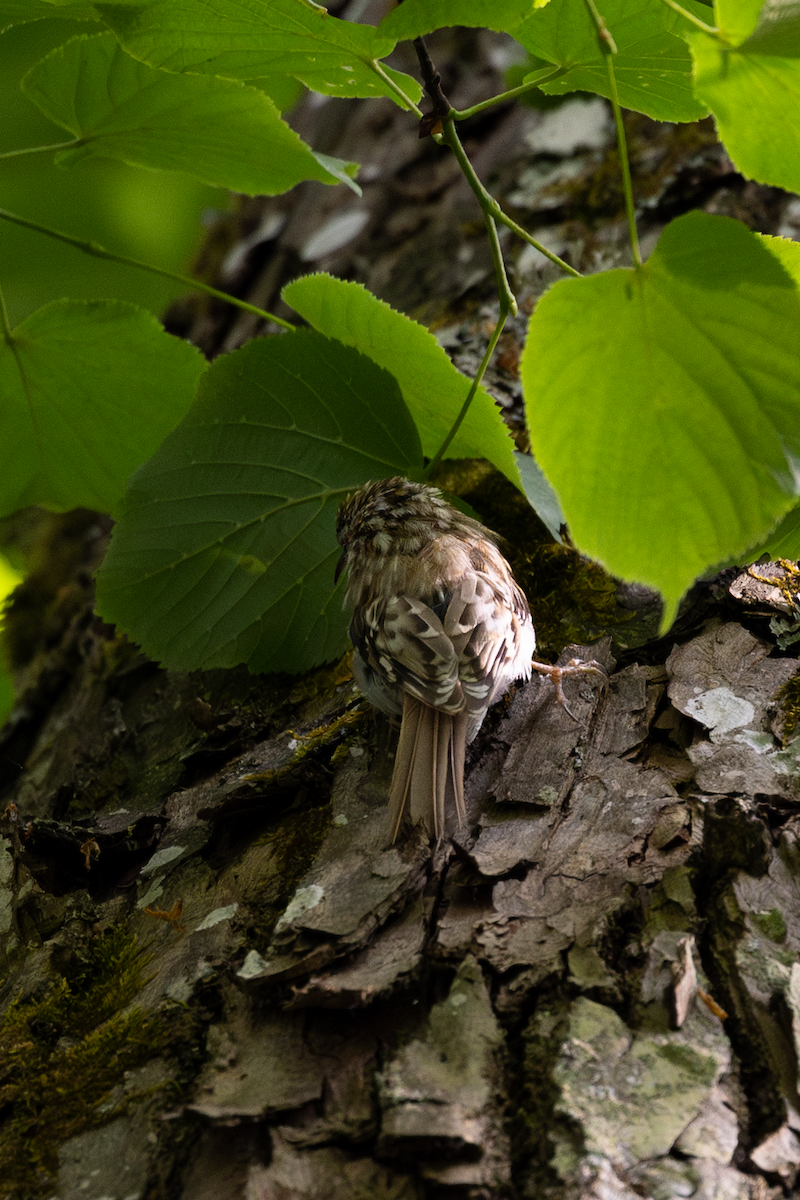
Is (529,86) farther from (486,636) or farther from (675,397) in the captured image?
(486,636)

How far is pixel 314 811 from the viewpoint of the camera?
1865 mm

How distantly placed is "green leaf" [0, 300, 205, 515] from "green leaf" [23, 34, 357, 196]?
0.35 metres

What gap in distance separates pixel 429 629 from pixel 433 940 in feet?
3.41

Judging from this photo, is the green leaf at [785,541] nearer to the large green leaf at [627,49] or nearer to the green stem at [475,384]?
the green stem at [475,384]

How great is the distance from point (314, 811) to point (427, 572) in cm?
91

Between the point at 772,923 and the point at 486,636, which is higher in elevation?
the point at 772,923

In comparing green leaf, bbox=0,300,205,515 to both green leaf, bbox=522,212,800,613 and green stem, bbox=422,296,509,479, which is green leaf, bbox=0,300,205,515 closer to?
green stem, bbox=422,296,509,479

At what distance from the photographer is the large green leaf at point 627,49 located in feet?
5.32

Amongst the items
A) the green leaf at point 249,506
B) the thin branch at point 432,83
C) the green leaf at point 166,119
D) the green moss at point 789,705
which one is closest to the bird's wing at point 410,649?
the green leaf at point 249,506

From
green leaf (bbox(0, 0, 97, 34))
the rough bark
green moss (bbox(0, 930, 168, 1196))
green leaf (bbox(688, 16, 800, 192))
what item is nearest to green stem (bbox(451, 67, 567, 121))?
green leaf (bbox(688, 16, 800, 192))

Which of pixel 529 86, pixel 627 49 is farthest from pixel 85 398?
pixel 627 49

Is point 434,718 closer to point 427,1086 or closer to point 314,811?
point 314,811

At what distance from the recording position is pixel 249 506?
7.27 feet

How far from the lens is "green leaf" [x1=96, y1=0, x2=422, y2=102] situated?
156 cm
